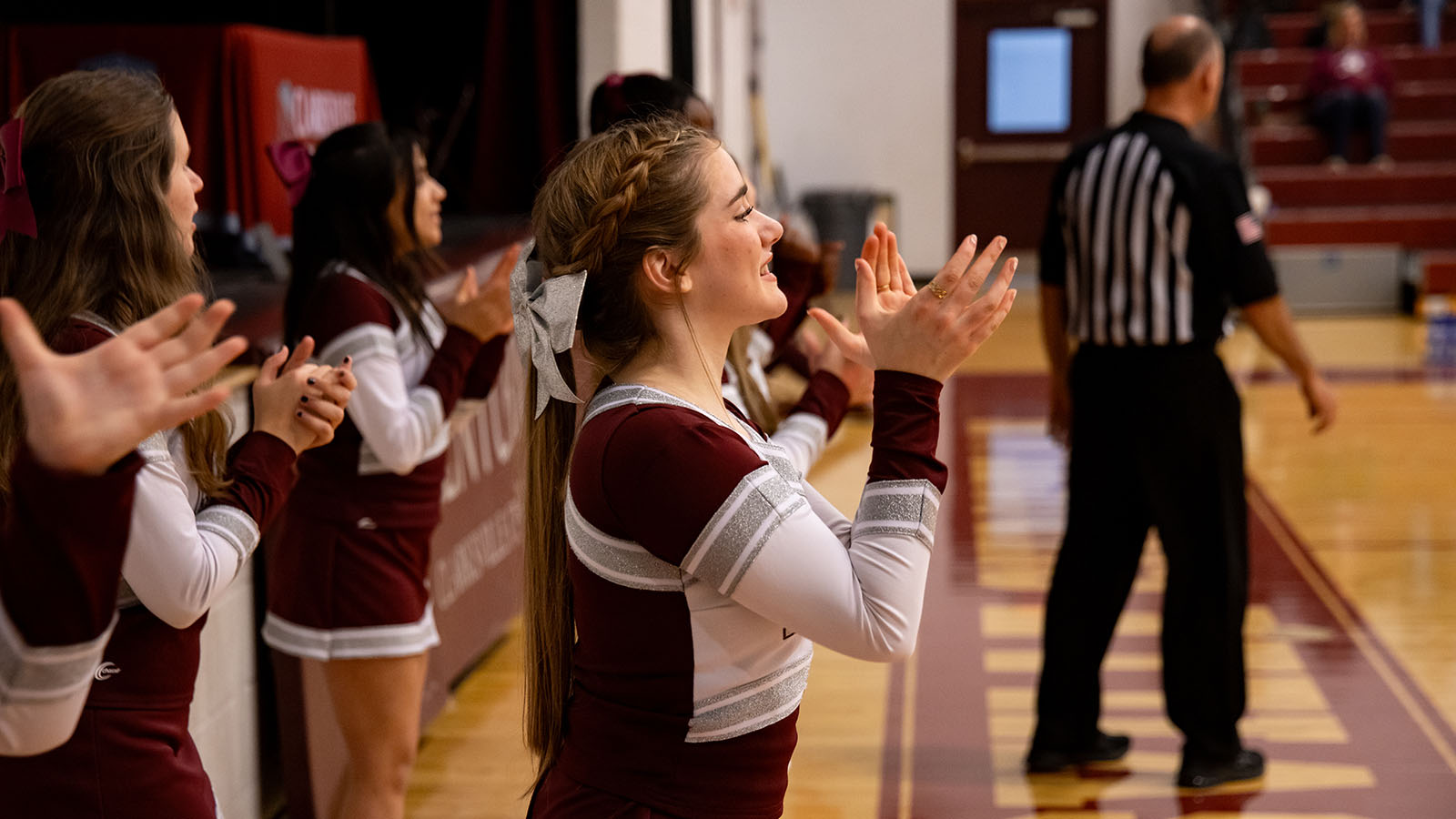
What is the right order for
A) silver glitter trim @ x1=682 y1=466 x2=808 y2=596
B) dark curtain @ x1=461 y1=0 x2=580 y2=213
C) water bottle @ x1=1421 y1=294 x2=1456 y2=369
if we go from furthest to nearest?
water bottle @ x1=1421 y1=294 x2=1456 y2=369 < dark curtain @ x1=461 y1=0 x2=580 y2=213 < silver glitter trim @ x1=682 y1=466 x2=808 y2=596

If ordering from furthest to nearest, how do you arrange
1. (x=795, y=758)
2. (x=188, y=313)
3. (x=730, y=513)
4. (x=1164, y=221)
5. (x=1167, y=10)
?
(x=1167, y=10) < (x=795, y=758) < (x=1164, y=221) < (x=730, y=513) < (x=188, y=313)

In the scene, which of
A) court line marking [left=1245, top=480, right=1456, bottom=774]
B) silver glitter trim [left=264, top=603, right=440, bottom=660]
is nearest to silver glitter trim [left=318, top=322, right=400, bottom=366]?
silver glitter trim [left=264, top=603, right=440, bottom=660]

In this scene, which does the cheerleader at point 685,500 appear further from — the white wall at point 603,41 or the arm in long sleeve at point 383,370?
the white wall at point 603,41

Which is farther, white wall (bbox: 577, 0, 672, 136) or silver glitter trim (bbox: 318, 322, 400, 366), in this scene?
white wall (bbox: 577, 0, 672, 136)

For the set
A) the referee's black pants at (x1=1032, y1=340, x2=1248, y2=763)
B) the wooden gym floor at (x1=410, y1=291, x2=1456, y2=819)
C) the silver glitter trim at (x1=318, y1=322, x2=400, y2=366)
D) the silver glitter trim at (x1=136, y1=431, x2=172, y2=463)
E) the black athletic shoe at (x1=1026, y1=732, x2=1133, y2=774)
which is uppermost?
the silver glitter trim at (x1=136, y1=431, x2=172, y2=463)

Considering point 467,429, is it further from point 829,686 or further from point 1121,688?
point 1121,688

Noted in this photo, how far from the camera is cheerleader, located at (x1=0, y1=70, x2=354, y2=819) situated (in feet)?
5.12

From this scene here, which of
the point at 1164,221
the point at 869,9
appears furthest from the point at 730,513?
the point at 869,9

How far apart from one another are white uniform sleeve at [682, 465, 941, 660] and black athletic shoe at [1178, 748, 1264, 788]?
7.01ft

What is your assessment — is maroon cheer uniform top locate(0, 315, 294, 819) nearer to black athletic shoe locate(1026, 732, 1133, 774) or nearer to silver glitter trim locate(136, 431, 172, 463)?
silver glitter trim locate(136, 431, 172, 463)

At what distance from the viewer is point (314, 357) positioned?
8.78ft

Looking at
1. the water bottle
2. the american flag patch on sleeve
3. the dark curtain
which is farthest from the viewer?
the water bottle

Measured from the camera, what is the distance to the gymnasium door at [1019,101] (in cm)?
1338

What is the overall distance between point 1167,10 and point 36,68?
11.2 m
